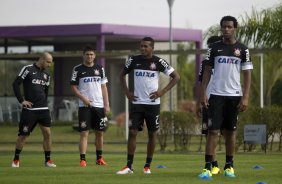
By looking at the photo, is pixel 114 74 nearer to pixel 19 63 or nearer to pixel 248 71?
pixel 19 63

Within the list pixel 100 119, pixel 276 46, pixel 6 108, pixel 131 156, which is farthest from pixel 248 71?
pixel 6 108

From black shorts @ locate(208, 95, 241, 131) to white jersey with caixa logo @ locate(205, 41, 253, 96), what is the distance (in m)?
0.09

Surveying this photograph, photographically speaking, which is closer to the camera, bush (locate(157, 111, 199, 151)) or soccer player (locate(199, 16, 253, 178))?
soccer player (locate(199, 16, 253, 178))

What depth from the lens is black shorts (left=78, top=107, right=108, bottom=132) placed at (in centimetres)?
1661

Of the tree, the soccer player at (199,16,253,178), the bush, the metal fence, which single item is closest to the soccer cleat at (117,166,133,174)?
the soccer player at (199,16,253,178)

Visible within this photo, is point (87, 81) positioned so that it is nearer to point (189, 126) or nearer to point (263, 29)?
point (189, 126)

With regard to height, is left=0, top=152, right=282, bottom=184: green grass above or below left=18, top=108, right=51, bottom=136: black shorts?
below

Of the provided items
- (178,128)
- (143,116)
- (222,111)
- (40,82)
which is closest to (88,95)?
(40,82)

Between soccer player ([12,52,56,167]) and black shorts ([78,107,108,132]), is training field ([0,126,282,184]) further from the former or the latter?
black shorts ([78,107,108,132])

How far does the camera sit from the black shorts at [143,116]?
1402 centimetres

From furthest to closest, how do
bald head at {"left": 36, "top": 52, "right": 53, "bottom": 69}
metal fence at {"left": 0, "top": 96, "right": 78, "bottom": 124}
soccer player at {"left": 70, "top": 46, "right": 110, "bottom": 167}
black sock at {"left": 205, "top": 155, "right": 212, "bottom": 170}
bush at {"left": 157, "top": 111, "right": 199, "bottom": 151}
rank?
metal fence at {"left": 0, "top": 96, "right": 78, "bottom": 124}
bush at {"left": 157, "top": 111, "right": 199, "bottom": 151}
soccer player at {"left": 70, "top": 46, "right": 110, "bottom": 167}
bald head at {"left": 36, "top": 52, "right": 53, "bottom": 69}
black sock at {"left": 205, "top": 155, "right": 212, "bottom": 170}

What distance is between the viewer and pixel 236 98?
12.9 m

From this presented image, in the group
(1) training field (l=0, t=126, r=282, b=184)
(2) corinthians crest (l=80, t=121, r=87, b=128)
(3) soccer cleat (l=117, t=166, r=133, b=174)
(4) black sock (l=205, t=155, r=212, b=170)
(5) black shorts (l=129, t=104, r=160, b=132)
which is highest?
(5) black shorts (l=129, t=104, r=160, b=132)

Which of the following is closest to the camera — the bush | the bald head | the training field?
the training field
